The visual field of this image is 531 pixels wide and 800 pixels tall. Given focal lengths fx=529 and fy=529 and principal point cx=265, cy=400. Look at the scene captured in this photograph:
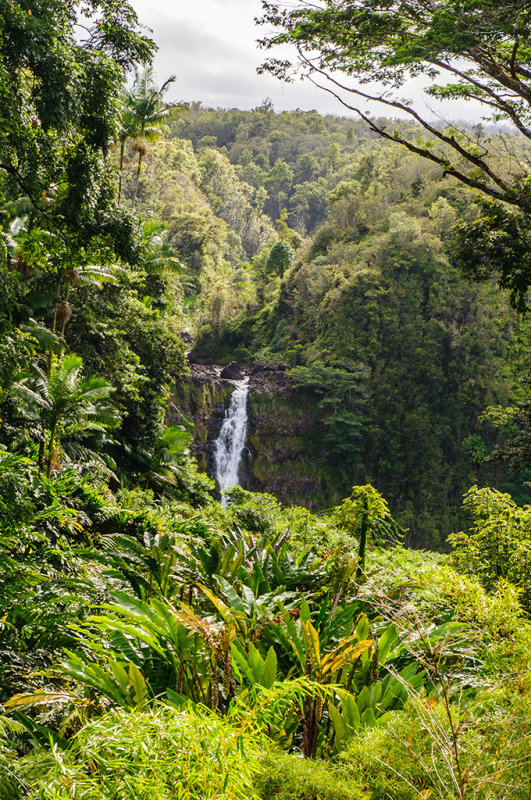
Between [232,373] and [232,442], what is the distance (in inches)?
135

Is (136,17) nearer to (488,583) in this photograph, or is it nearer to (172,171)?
(488,583)

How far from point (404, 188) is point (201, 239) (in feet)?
37.3

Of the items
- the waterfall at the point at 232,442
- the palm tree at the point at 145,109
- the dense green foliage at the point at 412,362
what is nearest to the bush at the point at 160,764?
the palm tree at the point at 145,109

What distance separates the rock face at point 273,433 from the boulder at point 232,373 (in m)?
0.05

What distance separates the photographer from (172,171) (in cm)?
3334

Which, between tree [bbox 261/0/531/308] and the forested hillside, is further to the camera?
the forested hillside

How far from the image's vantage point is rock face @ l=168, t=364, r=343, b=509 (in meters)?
20.6

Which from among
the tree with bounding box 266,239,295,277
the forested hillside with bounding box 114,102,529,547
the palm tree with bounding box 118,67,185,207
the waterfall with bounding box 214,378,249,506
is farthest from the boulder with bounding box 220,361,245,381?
the palm tree with bounding box 118,67,185,207

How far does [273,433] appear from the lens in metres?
21.7

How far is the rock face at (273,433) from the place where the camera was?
20.6 meters

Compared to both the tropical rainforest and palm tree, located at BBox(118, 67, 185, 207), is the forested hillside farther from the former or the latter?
palm tree, located at BBox(118, 67, 185, 207)

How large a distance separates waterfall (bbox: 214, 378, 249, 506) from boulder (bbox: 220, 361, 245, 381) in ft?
3.98

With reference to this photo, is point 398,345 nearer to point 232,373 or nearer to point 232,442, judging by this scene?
point 232,373

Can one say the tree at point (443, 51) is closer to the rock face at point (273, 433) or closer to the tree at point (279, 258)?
the rock face at point (273, 433)
